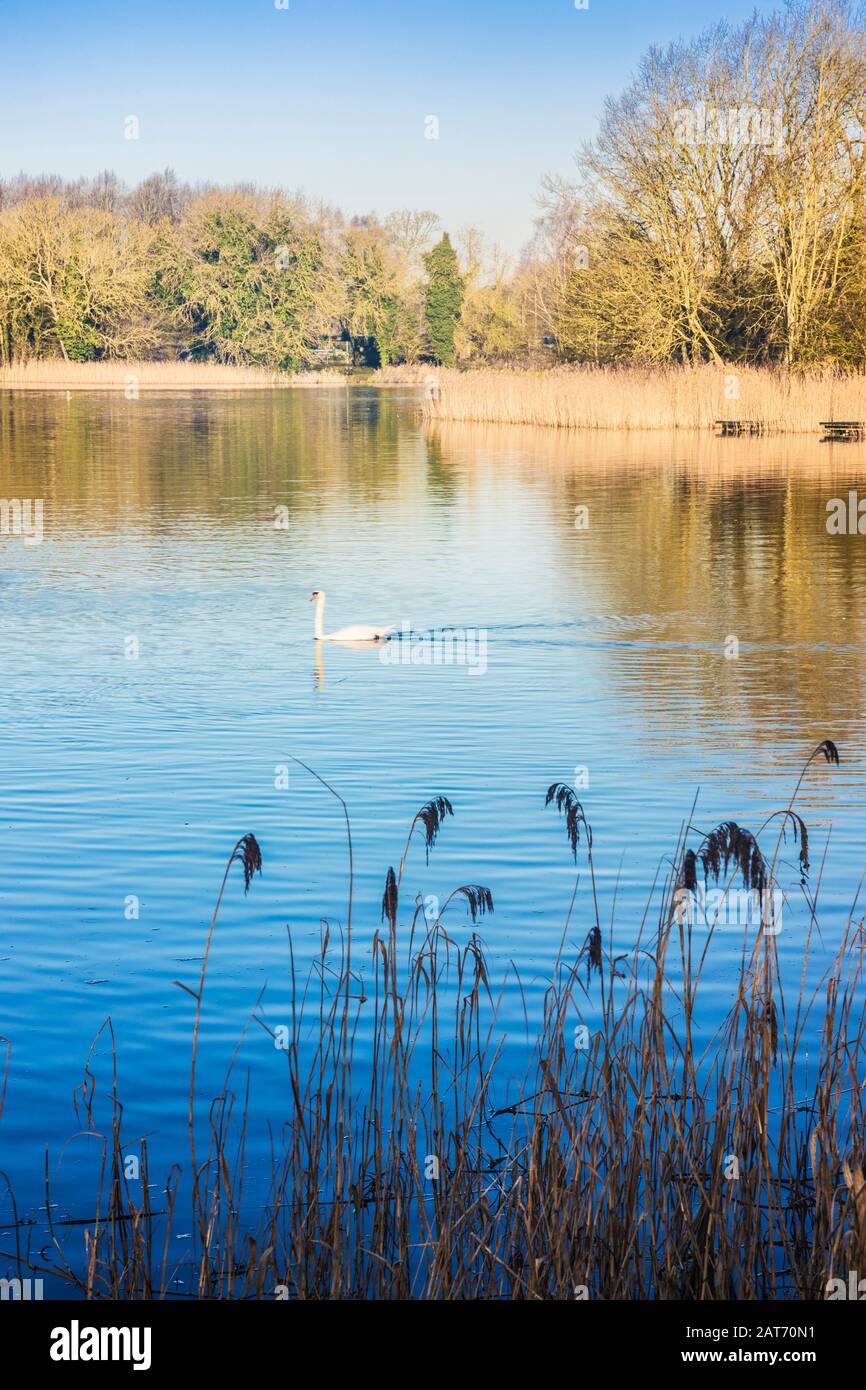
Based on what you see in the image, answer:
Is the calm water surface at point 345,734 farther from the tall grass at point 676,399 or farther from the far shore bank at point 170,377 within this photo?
the far shore bank at point 170,377

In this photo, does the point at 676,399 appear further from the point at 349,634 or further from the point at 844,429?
the point at 349,634

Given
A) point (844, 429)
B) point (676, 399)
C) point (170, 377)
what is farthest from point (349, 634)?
point (170, 377)

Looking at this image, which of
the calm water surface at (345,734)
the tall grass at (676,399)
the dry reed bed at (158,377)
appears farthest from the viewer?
the dry reed bed at (158,377)

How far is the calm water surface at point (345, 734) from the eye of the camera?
5457 mm

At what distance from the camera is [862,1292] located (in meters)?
3.20

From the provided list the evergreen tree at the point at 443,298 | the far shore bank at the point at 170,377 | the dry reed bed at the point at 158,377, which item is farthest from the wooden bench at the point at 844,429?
the evergreen tree at the point at 443,298

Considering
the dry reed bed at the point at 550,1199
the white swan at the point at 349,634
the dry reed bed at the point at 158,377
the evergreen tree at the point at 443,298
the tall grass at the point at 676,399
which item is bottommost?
the dry reed bed at the point at 550,1199

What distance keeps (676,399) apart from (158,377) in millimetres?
32487

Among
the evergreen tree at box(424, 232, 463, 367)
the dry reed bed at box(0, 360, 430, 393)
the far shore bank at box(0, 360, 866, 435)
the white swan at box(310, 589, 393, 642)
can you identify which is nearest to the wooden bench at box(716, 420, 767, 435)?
the far shore bank at box(0, 360, 866, 435)

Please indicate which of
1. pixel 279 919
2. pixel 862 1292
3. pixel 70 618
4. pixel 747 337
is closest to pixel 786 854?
pixel 279 919

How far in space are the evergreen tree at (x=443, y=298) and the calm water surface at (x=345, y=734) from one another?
43939mm

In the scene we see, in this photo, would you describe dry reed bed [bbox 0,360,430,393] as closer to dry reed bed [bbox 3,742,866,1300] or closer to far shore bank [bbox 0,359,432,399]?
far shore bank [bbox 0,359,432,399]

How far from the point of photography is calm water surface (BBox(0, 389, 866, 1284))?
17.9ft

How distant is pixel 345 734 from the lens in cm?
947
